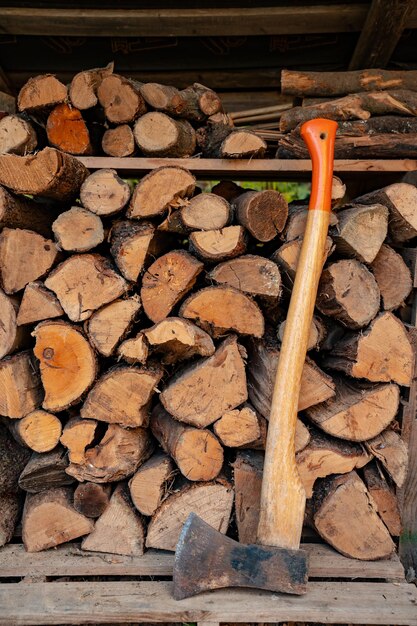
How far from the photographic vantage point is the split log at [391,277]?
6.68ft

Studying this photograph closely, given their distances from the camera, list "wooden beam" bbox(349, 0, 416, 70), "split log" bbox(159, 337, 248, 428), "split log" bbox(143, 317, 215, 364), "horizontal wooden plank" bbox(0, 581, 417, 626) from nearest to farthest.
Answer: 1. "horizontal wooden plank" bbox(0, 581, 417, 626)
2. "split log" bbox(143, 317, 215, 364)
3. "split log" bbox(159, 337, 248, 428)
4. "wooden beam" bbox(349, 0, 416, 70)

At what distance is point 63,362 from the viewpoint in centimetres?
191

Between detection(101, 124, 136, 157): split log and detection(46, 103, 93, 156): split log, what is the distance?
8 centimetres

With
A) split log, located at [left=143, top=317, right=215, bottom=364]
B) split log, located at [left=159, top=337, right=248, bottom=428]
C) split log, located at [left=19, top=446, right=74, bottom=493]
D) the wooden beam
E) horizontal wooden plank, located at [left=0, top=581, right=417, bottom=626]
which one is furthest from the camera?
the wooden beam

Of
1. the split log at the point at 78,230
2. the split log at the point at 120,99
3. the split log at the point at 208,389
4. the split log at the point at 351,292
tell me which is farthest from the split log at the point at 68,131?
the split log at the point at 351,292

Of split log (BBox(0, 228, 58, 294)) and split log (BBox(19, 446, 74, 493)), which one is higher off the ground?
split log (BBox(0, 228, 58, 294))

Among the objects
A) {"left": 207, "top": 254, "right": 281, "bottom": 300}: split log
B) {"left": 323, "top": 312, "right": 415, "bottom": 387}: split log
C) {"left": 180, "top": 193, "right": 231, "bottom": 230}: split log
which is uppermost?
{"left": 180, "top": 193, "right": 231, "bottom": 230}: split log

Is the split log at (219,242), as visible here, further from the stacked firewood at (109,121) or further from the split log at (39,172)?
the split log at (39,172)

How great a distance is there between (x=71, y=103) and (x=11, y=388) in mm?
1146

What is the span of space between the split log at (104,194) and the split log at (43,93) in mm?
354

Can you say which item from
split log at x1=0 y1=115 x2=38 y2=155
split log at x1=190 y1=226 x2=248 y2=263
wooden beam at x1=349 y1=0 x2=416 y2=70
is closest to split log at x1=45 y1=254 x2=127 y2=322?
split log at x1=190 y1=226 x2=248 y2=263

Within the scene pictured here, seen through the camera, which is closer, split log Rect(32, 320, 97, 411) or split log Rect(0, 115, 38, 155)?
split log Rect(32, 320, 97, 411)

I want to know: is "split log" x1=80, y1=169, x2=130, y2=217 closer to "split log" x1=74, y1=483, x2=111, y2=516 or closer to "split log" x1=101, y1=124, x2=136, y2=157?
"split log" x1=101, y1=124, x2=136, y2=157

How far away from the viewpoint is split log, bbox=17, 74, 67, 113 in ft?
6.57
